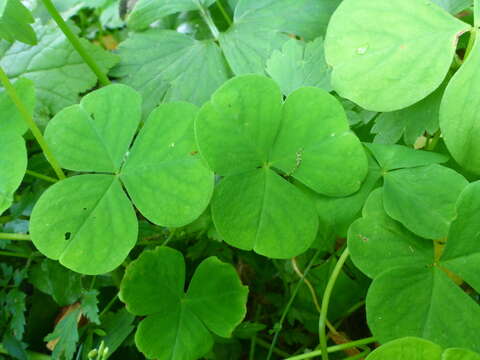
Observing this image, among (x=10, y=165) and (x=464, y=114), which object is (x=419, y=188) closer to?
(x=464, y=114)

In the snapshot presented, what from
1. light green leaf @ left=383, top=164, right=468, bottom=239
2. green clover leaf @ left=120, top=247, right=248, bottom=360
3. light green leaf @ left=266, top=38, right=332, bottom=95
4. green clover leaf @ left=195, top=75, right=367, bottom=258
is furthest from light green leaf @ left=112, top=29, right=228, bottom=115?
light green leaf @ left=383, top=164, right=468, bottom=239

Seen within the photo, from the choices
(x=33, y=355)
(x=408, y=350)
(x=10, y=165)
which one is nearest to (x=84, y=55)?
(x=10, y=165)

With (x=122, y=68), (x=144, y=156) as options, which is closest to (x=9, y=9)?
(x=122, y=68)

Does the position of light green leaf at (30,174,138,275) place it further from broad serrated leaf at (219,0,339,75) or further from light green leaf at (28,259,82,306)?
broad serrated leaf at (219,0,339,75)

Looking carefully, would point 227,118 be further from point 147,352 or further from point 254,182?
point 147,352

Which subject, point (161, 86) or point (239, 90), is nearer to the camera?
point (239, 90)

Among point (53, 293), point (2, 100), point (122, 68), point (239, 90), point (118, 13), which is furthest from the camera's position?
point (118, 13)
